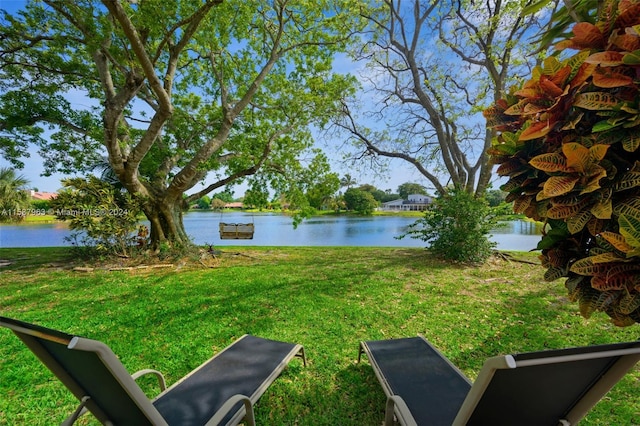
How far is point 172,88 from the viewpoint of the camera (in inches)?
328

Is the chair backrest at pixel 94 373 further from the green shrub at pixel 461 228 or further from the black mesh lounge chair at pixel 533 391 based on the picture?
the green shrub at pixel 461 228

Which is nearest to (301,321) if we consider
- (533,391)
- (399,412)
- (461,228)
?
(399,412)

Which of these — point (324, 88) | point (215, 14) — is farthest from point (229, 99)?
point (324, 88)

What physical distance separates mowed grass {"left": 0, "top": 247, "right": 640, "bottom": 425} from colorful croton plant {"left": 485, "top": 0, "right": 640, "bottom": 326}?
1683 millimetres

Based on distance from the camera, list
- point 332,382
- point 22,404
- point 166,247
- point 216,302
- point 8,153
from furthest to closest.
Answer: point 8,153, point 166,247, point 216,302, point 332,382, point 22,404

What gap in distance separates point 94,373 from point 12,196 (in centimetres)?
1926

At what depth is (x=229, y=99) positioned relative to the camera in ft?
31.6

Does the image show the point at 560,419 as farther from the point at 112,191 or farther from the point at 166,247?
the point at 112,191

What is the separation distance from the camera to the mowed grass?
2.35 metres

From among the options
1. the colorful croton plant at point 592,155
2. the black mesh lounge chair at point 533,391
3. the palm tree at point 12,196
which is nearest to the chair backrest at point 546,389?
the black mesh lounge chair at point 533,391

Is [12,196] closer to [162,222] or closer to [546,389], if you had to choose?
[162,222]

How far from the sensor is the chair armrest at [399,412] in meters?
1.55

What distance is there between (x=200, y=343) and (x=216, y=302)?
1367mm

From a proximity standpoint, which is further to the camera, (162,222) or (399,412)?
(162,222)
